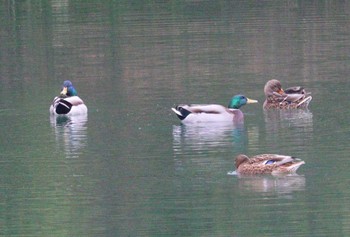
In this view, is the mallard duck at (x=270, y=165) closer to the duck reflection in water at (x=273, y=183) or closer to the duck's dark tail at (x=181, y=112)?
the duck reflection in water at (x=273, y=183)

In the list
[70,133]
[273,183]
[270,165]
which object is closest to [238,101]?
[70,133]

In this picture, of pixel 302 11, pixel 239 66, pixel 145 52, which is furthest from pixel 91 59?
pixel 302 11

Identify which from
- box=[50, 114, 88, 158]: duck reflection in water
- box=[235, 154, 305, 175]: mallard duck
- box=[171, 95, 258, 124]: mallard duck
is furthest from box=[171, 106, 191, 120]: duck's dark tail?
box=[235, 154, 305, 175]: mallard duck

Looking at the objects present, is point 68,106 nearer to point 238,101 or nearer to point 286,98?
point 238,101

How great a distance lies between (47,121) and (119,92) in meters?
3.22

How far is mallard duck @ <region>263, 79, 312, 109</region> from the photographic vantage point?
24.2 meters

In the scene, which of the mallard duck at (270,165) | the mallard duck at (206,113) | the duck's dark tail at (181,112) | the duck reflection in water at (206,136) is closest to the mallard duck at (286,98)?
the mallard duck at (206,113)

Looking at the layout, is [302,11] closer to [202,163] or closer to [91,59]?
[91,59]

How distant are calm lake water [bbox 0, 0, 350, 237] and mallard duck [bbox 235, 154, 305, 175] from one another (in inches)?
5.2

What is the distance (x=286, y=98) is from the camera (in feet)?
80.6

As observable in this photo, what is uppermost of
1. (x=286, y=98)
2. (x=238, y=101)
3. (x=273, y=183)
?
(x=238, y=101)

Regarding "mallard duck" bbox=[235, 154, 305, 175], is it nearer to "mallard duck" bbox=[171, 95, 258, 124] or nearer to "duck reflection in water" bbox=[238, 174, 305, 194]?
"duck reflection in water" bbox=[238, 174, 305, 194]

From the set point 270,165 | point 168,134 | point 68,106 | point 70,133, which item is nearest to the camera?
point 270,165

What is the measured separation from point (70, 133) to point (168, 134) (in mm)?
1740
